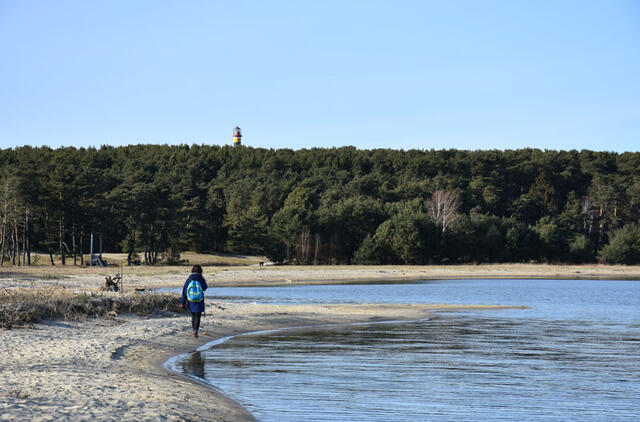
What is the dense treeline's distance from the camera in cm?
7662

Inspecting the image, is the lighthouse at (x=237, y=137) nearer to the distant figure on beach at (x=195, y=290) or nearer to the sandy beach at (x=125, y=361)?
the sandy beach at (x=125, y=361)

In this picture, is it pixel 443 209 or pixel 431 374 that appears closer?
pixel 431 374

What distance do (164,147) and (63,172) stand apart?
71.2m

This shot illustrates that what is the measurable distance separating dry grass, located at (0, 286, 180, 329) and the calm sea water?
4544mm

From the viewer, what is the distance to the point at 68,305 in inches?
797

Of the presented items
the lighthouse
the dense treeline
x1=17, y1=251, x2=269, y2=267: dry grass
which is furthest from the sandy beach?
the lighthouse

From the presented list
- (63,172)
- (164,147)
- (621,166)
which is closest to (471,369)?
(63,172)

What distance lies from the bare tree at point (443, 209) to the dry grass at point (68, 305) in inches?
2677

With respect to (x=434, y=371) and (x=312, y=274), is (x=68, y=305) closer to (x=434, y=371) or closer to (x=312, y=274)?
(x=434, y=371)

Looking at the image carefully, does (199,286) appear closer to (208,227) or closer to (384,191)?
(208,227)

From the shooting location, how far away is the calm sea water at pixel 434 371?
36.4 feet

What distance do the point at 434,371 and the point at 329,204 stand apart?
82546 mm

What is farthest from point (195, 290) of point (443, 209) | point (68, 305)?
point (443, 209)

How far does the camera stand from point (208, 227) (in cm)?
9338
